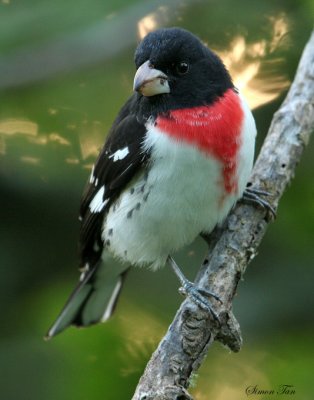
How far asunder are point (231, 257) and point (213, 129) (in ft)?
1.53

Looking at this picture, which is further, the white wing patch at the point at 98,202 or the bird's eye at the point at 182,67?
the white wing patch at the point at 98,202

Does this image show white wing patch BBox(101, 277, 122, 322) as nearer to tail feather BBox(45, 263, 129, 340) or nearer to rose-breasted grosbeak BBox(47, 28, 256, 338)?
tail feather BBox(45, 263, 129, 340)

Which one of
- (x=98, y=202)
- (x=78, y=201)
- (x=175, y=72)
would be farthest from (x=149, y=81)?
(x=78, y=201)

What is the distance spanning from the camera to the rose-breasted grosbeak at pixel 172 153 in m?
3.25

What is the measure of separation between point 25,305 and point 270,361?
104 cm

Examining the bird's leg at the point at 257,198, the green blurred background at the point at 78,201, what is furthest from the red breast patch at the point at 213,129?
the green blurred background at the point at 78,201

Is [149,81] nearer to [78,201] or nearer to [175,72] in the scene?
[175,72]

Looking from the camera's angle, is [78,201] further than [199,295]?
Yes

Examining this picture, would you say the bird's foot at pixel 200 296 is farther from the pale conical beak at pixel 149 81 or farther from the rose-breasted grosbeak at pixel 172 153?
the pale conical beak at pixel 149 81

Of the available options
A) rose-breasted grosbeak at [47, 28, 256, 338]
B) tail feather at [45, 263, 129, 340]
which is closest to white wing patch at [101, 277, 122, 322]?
tail feather at [45, 263, 129, 340]

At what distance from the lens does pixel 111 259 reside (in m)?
3.81

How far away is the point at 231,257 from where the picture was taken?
10.4 feet

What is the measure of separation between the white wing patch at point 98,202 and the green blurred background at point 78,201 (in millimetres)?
225

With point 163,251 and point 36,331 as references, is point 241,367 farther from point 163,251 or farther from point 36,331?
point 36,331
